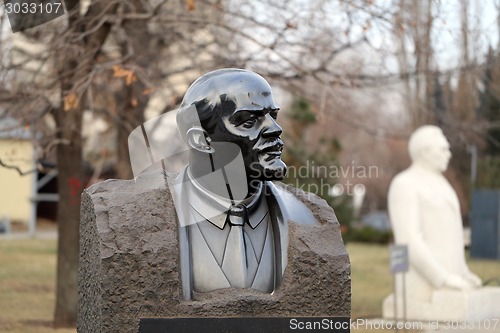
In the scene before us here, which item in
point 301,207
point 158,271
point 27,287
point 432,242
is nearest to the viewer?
point 158,271

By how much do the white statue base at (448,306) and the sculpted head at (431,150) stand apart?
165 centimetres

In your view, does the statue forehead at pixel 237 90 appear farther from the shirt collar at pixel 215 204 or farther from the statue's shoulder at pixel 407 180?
the statue's shoulder at pixel 407 180

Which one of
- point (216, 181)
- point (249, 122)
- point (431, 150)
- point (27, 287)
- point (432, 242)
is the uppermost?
point (431, 150)

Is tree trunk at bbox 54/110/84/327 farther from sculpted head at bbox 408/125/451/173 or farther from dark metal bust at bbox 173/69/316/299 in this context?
dark metal bust at bbox 173/69/316/299

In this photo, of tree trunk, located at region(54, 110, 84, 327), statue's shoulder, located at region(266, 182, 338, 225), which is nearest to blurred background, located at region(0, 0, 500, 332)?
tree trunk, located at region(54, 110, 84, 327)

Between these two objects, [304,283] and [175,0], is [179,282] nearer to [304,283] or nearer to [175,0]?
[304,283]

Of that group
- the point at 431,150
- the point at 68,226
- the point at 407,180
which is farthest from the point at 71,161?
the point at 431,150

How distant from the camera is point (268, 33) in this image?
33.0 feet

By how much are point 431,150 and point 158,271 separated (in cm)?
764

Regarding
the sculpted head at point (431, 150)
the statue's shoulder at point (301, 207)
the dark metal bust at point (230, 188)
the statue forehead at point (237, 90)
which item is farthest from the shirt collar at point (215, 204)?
the sculpted head at point (431, 150)

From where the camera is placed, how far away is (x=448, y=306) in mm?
10641

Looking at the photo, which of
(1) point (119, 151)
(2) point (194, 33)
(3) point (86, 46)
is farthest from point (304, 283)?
(1) point (119, 151)

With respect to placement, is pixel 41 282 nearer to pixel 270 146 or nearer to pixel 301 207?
Answer: pixel 301 207

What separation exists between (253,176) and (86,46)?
211 inches
